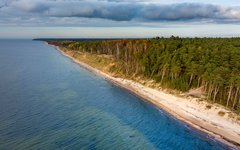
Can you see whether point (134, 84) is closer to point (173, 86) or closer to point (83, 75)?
point (173, 86)

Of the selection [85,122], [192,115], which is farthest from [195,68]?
[85,122]

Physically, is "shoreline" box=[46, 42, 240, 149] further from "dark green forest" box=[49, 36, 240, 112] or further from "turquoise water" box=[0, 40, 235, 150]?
"dark green forest" box=[49, 36, 240, 112]

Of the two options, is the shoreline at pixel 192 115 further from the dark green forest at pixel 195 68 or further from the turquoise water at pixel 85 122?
the dark green forest at pixel 195 68

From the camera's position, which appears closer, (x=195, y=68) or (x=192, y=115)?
(x=192, y=115)

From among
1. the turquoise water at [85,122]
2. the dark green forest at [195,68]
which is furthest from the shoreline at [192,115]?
the dark green forest at [195,68]

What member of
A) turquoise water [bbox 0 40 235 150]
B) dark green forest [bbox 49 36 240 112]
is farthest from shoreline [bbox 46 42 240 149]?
dark green forest [bbox 49 36 240 112]

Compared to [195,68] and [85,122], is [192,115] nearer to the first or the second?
[195,68]

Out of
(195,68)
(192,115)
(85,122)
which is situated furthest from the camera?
(195,68)
